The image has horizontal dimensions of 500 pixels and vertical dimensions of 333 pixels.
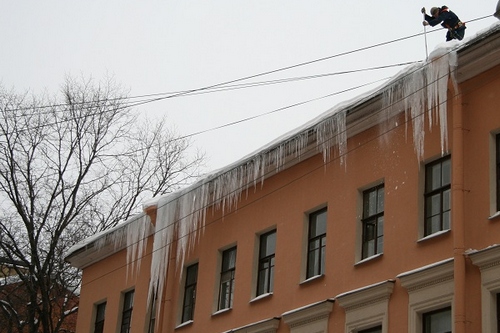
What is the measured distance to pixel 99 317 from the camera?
85.9ft

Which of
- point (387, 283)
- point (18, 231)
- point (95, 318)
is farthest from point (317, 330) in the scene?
point (18, 231)

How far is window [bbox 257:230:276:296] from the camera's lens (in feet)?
65.2

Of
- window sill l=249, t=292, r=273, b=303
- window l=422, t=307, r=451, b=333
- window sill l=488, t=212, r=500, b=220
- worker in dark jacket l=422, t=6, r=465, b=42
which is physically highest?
worker in dark jacket l=422, t=6, r=465, b=42

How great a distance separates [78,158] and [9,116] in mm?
2600

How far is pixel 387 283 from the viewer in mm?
16078

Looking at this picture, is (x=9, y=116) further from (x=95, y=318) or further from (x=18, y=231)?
(x=95, y=318)

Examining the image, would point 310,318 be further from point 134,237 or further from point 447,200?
point 134,237

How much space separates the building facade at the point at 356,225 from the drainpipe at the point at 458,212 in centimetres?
2

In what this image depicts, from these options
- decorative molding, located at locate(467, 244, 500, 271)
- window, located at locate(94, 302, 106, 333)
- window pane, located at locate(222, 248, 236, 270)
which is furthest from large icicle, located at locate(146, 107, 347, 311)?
decorative molding, located at locate(467, 244, 500, 271)

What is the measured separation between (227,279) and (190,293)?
1510mm

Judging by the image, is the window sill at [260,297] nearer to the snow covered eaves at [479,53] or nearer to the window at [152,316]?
the window at [152,316]

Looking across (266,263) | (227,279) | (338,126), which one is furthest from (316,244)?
(227,279)

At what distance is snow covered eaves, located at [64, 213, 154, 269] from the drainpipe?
10115mm

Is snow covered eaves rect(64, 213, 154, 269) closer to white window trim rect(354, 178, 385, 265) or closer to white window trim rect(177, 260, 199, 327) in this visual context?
white window trim rect(177, 260, 199, 327)
